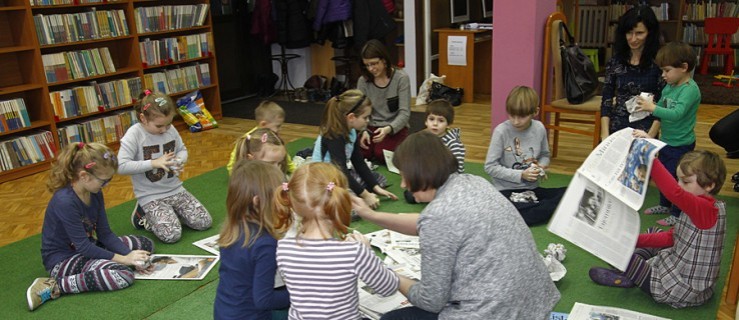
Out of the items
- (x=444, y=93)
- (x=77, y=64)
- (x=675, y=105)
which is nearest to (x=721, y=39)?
(x=444, y=93)

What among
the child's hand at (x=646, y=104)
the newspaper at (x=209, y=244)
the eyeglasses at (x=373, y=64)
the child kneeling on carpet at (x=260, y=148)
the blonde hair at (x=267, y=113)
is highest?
the eyeglasses at (x=373, y=64)

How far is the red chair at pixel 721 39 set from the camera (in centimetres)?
802

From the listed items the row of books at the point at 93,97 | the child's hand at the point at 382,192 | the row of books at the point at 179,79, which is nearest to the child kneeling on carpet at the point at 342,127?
the child's hand at the point at 382,192

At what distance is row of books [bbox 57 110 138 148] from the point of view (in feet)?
17.5

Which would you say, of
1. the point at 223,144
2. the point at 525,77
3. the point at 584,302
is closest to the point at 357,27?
the point at 223,144

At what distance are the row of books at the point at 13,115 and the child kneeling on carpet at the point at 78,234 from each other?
7.97 feet

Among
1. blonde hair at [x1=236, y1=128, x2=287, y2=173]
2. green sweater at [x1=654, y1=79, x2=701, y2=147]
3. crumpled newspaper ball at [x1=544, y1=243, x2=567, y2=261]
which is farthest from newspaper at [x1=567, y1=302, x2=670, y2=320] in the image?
blonde hair at [x1=236, y1=128, x2=287, y2=173]

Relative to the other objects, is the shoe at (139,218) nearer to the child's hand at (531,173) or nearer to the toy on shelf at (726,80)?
the child's hand at (531,173)

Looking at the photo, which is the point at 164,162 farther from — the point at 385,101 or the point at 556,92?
the point at 556,92

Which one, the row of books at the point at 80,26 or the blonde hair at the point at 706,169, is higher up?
the row of books at the point at 80,26

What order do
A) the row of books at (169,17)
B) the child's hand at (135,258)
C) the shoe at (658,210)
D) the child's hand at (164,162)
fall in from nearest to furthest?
the child's hand at (135,258)
the child's hand at (164,162)
the shoe at (658,210)
the row of books at (169,17)

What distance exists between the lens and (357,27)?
7.02m

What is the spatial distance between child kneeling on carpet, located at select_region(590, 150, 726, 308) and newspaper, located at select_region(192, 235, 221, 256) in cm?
204

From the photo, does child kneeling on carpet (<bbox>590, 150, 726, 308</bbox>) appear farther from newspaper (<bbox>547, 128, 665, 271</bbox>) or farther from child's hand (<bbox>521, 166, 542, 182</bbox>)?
child's hand (<bbox>521, 166, 542, 182</bbox>)
